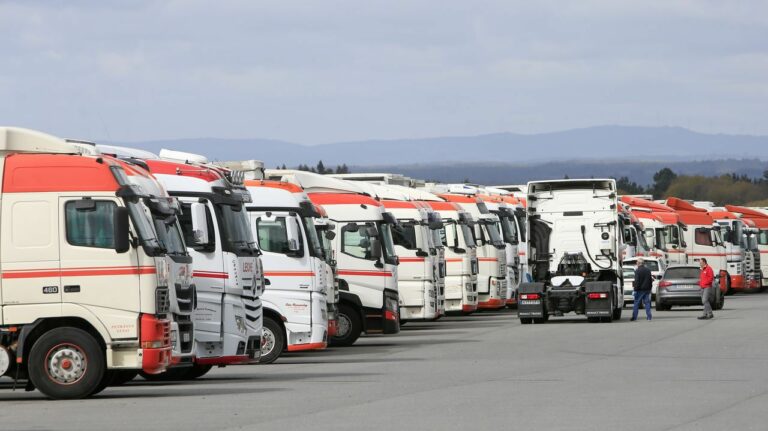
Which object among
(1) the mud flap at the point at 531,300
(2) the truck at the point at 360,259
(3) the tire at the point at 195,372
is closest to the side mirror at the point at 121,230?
(3) the tire at the point at 195,372

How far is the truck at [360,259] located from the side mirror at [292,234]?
3745 mm

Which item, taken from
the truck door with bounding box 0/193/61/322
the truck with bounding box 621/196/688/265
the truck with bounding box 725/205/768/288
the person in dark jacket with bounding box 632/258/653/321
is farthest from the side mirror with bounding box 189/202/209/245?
the truck with bounding box 725/205/768/288

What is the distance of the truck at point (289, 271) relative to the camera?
2516 cm

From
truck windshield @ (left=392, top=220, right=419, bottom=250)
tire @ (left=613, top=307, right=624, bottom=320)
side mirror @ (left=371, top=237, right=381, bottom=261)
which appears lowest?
tire @ (left=613, top=307, right=624, bottom=320)

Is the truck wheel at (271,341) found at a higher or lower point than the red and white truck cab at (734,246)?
lower

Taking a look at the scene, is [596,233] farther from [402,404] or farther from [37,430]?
[37,430]

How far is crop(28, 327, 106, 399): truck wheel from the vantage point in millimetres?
18016

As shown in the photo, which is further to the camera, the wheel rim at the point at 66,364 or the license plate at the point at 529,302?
the license plate at the point at 529,302

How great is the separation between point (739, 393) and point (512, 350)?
32.0ft

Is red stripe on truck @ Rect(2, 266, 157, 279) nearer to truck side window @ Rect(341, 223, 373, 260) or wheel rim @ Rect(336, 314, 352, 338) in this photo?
wheel rim @ Rect(336, 314, 352, 338)

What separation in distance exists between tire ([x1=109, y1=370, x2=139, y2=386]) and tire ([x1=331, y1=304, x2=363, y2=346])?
9.96 meters

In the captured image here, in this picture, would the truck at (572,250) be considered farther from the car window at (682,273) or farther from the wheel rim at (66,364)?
the wheel rim at (66,364)

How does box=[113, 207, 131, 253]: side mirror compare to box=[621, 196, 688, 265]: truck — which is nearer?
box=[113, 207, 131, 253]: side mirror

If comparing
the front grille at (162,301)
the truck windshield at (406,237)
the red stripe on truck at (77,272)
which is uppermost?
the truck windshield at (406,237)
